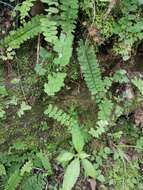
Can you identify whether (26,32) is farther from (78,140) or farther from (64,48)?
(78,140)

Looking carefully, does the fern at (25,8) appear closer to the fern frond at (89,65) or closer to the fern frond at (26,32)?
the fern frond at (26,32)

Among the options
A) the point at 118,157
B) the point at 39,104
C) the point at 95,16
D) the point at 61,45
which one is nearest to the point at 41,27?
the point at 61,45

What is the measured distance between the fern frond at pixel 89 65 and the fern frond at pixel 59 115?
16.3 inches

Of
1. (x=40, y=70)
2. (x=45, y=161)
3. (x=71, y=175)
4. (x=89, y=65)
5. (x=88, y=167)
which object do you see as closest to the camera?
(x=71, y=175)

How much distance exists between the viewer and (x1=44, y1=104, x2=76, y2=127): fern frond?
149 inches

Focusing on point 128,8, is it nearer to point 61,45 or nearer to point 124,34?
point 124,34

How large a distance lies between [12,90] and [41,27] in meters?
0.78

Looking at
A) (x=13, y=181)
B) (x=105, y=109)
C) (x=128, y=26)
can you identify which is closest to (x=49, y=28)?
(x=128, y=26)

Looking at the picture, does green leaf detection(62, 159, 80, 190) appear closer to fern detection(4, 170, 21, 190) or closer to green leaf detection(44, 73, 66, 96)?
fern detection(4, 170, 21, 190)

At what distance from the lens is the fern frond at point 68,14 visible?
3.62 m

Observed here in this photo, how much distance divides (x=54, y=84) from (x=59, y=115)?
35cm

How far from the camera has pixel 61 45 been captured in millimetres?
3623

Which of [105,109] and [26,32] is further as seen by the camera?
[105,109]

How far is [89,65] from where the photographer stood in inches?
146
